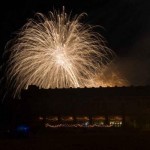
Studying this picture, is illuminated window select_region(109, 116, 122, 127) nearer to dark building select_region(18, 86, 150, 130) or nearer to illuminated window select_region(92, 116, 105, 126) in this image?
dark building select_region(18, 86, 150, 130)

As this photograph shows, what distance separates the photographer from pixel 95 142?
3203 cm

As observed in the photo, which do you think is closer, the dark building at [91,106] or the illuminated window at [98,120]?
the dark building at [91,106]

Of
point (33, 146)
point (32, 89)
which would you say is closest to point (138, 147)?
point (33, 146)

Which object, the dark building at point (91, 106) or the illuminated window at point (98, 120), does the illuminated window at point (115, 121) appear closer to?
the dark building at point (91, 106)

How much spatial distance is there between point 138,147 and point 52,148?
17.8 feet

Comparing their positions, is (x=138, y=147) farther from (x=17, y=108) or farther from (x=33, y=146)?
(x=17, y=108)

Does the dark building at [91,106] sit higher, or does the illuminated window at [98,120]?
the dark building at [91,106]

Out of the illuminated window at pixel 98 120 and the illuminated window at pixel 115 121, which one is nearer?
the illuminated window at pixel 115 121

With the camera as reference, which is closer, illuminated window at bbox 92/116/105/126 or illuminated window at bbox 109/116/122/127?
illuminated window at bbox 109/116/122/127

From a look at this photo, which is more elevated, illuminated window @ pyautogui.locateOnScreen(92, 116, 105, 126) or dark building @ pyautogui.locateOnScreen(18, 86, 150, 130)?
dark building @ pyautogui.locateOnScreen(18, 86, 150, 130)

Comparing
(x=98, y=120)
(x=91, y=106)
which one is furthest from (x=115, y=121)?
(x=91, y=106)

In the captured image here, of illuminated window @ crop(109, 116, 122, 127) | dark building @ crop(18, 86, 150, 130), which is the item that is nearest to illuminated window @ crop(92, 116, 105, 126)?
dark building @ crop(18, 86, 150, 130)

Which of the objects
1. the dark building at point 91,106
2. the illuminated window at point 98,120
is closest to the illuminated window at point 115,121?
the dark building at point 91,106

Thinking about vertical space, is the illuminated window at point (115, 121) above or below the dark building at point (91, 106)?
below
